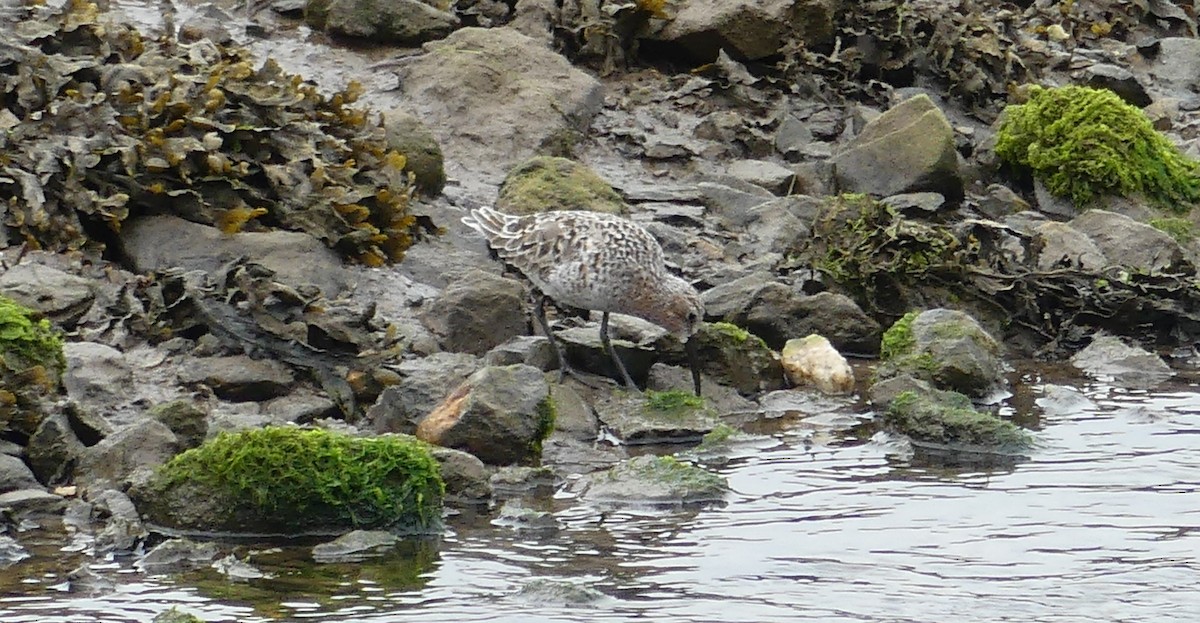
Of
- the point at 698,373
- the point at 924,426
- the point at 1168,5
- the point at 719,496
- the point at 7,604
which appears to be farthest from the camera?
the point at 1168,5

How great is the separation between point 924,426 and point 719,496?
163 cm

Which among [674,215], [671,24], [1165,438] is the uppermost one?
[671,24]

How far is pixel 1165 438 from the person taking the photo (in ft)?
33.3

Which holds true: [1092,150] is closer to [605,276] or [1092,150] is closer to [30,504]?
[605,276]

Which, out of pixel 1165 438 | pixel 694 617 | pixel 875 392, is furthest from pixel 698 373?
pixel 694 617

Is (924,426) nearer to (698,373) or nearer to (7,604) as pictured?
(698,373)

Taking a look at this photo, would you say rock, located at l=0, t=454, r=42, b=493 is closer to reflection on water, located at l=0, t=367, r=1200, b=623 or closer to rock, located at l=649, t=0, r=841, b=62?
reflection on water, located at l=0, t=367, r=1200, b=623

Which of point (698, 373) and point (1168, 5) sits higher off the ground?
point (1168, 5)

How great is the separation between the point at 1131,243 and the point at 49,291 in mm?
7533

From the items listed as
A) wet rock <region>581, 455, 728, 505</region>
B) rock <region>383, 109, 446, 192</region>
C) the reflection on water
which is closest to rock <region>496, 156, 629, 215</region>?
rock <region>383, 109, 446, 192</region>

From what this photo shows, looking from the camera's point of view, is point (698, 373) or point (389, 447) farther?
point (698, 373)

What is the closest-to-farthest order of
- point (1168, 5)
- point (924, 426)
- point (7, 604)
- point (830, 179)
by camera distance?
point (7, 604) < point (924, 426) < point (830, 179) < point (1168, 5)

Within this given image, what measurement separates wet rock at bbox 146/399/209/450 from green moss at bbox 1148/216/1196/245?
820 centimetres

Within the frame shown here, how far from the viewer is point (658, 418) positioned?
10094 millimetres
